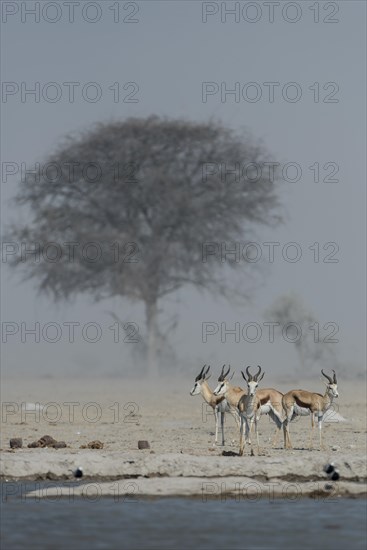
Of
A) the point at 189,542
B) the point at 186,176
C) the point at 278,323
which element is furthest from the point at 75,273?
the point at 189,542

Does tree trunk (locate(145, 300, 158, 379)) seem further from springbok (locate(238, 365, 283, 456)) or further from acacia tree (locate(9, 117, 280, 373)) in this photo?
springbok (locate(238, 365, 283, 456))

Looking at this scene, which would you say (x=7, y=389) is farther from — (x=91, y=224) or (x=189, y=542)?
(x=189, y=542)

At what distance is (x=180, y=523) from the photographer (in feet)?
41.4

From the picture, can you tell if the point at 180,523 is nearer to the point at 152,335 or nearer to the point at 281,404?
the point at 281,404

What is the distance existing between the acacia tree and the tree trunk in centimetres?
3

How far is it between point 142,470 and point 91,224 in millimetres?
27999

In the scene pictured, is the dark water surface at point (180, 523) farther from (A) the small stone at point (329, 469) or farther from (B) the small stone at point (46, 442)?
(B) the small stone at point (46, 442)

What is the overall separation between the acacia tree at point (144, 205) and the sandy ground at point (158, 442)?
26.1 ft

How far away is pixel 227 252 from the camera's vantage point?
1686 inches

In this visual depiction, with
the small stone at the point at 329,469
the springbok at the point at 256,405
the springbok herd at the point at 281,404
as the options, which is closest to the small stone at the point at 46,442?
the springbok herd at the point at 281,404

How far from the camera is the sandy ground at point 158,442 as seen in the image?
1445cm

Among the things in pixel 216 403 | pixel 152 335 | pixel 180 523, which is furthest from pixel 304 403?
pixel 152 335

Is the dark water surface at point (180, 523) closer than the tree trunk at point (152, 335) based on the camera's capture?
Yes

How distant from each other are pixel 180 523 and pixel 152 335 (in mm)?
28878
